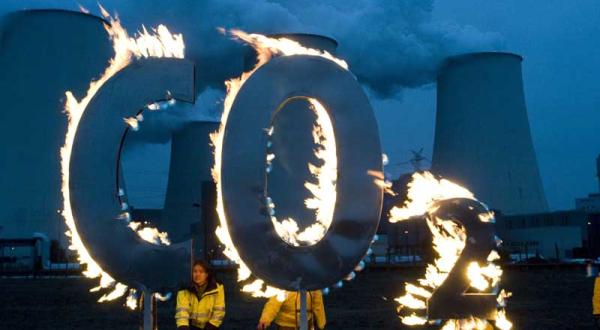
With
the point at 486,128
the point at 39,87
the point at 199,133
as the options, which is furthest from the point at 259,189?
the point at 199,133

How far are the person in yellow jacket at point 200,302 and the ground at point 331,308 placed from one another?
473 cm

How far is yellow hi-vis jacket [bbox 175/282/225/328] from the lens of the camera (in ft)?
12.3

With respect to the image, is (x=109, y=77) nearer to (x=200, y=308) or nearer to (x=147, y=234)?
(x=147, y=234)

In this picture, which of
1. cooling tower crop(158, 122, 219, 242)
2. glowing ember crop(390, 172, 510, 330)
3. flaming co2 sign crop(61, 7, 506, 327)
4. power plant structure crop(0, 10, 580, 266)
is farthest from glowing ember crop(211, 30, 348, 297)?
cooling tower crop(158, 122, 219, 242)

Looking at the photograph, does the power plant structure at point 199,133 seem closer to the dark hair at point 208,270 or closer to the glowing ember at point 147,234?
the dark hair at point 208,270

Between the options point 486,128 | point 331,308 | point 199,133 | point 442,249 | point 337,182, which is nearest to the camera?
point 337,182

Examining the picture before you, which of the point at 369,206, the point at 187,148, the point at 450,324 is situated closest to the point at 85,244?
the point at 369,206

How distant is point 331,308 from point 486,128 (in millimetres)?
19703

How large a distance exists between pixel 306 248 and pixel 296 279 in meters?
0.17

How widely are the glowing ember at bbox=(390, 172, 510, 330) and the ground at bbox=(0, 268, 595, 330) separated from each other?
5142mm

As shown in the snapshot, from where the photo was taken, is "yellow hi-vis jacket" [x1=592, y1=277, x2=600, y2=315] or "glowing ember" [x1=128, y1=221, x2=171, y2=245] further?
"yellow hi-vis jacket" [x1=592, y1=277, x2=600, y2=315]

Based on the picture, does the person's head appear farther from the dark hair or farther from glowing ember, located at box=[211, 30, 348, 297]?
glowing ember, located at box=[211, 30, 348, 297]

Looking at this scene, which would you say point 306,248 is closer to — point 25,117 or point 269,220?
point 269,220

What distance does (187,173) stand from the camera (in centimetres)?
3406
